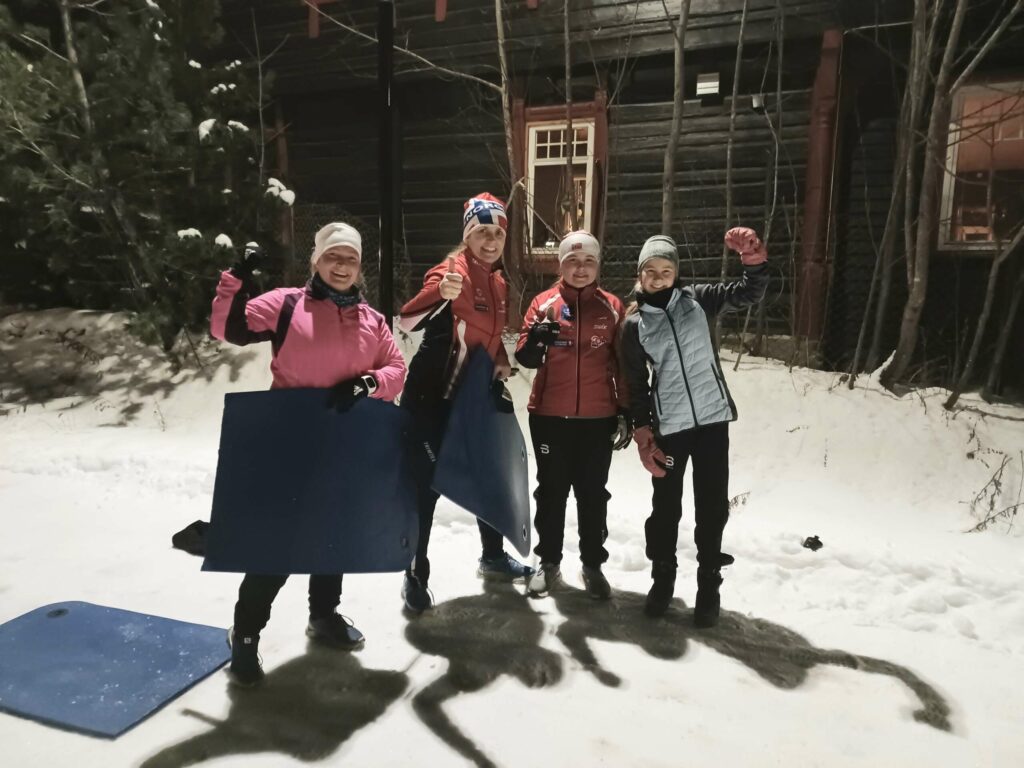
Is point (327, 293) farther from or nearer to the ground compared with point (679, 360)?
farther from the ground

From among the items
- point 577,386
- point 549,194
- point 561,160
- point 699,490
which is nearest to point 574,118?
point 561,160

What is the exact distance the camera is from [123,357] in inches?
335

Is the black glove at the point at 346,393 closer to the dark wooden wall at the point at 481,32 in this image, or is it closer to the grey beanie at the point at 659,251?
the grey beanie at the point at 659,251

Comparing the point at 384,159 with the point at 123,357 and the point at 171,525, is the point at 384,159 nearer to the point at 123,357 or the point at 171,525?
the point at 171,525

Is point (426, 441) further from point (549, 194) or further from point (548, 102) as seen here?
point (549, 194)

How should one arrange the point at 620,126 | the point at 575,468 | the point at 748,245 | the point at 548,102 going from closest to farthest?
the point at 748,245 < the point at 575,468 < the point at 620,126 < the point at 548,102

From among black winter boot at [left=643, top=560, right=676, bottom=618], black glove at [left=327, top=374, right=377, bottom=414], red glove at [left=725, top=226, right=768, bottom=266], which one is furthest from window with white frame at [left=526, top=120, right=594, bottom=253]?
black glove at [left=327, top=374, right=377, bottom=414]

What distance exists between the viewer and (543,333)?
2.93 metres

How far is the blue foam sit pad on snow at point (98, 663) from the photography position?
7.79 feet

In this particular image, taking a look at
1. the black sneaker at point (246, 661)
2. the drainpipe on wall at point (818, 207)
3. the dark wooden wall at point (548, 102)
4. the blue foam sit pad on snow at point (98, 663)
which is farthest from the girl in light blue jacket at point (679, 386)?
the dark wooden wall at point (548, 102)

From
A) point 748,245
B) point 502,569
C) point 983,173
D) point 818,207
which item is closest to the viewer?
point 748,245

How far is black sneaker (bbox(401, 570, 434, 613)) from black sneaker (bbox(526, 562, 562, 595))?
1.69 ft

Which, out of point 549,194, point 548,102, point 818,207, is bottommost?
point 818,207

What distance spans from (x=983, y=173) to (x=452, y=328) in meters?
8.37
